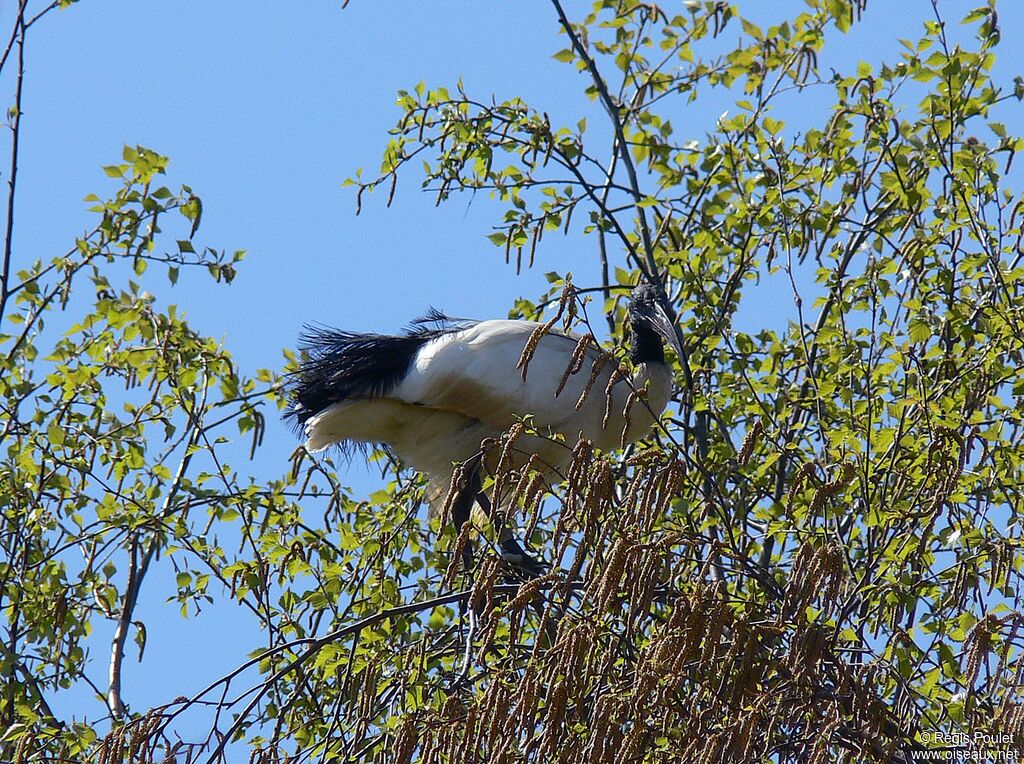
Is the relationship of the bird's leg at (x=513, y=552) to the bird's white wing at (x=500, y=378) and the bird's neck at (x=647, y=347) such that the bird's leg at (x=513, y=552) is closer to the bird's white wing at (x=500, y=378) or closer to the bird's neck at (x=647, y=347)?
the bird's white wing at (x=500, y=378)

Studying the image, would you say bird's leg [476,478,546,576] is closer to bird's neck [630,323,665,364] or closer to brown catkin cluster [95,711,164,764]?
bird's neck [630,323,665,364]

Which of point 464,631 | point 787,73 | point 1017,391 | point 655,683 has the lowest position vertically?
point 655,683

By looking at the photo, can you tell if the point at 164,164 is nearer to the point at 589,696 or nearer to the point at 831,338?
the point at 831,338

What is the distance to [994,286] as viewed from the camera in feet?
17.9

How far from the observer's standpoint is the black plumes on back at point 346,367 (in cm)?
703

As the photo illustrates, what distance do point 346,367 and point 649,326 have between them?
123 centimetres

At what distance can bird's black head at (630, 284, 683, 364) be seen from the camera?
674cm

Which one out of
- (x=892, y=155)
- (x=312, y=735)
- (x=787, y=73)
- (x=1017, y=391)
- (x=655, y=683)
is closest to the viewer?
(x=655, y=683)

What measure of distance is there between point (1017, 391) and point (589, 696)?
236cm

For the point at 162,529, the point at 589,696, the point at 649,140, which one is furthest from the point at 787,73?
the point at 589,696

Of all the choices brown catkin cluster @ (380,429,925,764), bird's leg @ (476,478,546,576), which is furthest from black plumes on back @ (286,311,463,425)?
brown catkin cluster @ (380,429,925,764)

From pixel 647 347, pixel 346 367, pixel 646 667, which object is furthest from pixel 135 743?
pixel 647 347

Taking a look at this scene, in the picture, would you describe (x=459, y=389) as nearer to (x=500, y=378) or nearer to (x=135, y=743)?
(x=500, y=378)

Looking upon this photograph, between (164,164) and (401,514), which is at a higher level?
(164,164)
